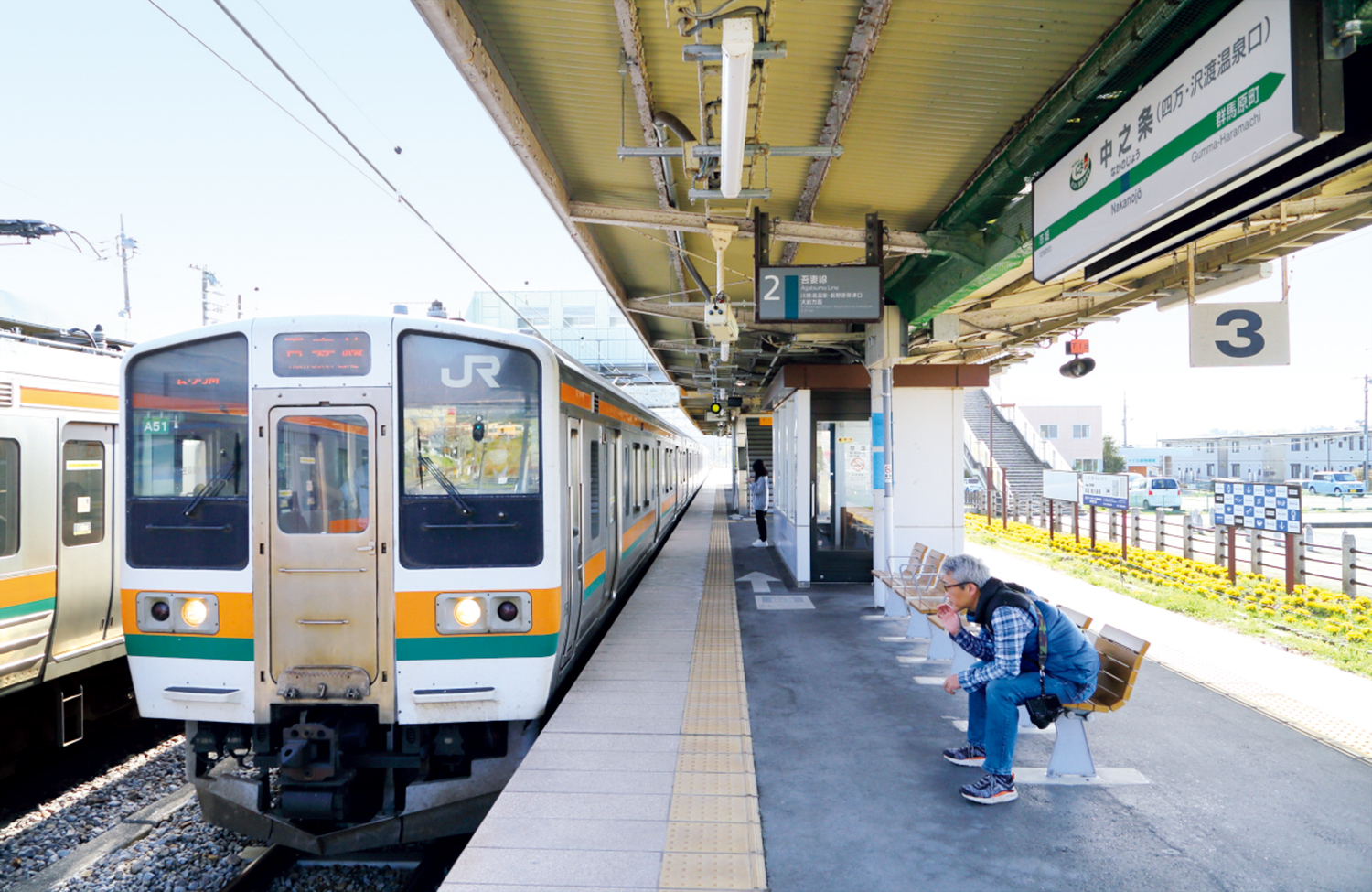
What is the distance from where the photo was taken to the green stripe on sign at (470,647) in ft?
13.1

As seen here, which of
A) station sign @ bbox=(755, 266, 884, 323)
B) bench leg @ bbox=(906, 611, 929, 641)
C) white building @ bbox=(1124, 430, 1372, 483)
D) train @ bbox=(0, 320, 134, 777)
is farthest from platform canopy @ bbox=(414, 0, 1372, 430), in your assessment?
white building @ bbox=(1124, 430, 1372, 483)

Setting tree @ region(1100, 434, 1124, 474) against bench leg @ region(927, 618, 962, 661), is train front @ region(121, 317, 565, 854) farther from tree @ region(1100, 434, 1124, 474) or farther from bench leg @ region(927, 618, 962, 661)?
tree @ region(1100, 434, 1124, 474)

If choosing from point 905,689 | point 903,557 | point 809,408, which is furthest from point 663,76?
point 903,557

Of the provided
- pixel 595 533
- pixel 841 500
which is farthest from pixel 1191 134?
pixel 841 500

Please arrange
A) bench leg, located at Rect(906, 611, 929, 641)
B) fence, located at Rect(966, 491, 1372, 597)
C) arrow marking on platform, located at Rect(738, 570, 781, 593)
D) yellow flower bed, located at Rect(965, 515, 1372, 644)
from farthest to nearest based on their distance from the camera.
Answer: arrow marking on platform, located at Rect(738, 570, 781, 593)
fence, located at Rect(966, 491, 1372, 597)
yellow flower bed, located at Rect(965, 515, 1372, 644)
bench leg, located at Rect(906, 611, 929, 641)

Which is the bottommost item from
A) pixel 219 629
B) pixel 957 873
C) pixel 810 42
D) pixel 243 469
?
pixel 957 873

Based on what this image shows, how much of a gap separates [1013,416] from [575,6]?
30663 millimetres

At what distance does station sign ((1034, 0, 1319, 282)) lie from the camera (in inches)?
115

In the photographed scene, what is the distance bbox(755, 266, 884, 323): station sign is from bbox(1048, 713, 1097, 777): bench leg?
3431mm

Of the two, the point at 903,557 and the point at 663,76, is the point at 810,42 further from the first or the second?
the point at 903,557

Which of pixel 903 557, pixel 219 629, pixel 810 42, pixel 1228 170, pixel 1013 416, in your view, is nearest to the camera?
pixel 1228 170

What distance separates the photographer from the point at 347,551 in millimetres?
4062

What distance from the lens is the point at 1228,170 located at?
3150 mm

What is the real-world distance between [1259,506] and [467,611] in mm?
10710
